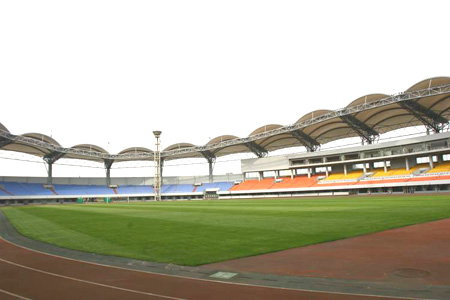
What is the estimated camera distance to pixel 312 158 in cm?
7281

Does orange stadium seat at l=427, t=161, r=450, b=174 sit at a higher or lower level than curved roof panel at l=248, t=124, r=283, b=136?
lower

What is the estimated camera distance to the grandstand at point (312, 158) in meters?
51.1

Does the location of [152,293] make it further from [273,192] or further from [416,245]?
[273,192]

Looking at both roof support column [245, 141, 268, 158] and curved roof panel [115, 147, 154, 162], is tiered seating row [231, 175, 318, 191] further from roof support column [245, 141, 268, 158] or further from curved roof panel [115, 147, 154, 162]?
curved roof panel [115, 147, 154, 162]

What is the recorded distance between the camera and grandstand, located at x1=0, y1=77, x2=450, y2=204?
51125mm

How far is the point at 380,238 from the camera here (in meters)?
12.4

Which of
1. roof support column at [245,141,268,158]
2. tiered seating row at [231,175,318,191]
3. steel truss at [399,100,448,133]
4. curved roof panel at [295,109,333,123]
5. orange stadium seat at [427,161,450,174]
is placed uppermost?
curved roof panel at [295,109,333,123]

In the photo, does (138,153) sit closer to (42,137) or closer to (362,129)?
(42,137)

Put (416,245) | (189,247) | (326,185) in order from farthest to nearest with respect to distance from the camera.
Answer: (326,185) → (189,247) → (416,245)

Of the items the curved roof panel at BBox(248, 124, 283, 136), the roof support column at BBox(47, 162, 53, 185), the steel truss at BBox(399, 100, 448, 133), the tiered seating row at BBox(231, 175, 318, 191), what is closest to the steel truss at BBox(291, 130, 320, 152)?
the curved roof panel at BBox(248, 124, 283, 136)

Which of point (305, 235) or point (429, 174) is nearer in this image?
point (305, 235)

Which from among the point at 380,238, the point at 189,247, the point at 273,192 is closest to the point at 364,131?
the point at 273,192

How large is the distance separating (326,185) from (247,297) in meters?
61.6

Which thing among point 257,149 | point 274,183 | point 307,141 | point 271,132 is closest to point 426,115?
point 307,141
